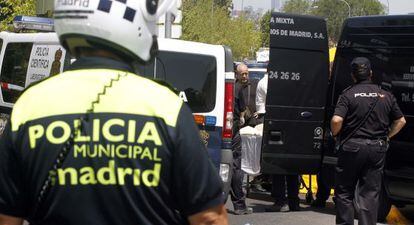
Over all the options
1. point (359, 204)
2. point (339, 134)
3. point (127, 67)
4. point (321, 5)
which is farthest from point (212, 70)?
point (321, 5)

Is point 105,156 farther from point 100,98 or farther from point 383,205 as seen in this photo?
point 383,205

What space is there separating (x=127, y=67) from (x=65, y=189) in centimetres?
38

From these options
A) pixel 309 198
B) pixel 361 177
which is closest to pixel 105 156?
pixel 361 177

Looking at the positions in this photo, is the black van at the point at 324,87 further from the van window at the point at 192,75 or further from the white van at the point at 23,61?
the white van at the point at 23,61

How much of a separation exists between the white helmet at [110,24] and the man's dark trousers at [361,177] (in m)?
4.79

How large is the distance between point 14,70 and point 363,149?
15.5 ft

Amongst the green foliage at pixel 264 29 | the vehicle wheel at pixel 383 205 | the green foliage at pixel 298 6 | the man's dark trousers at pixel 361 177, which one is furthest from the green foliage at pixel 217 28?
the man's dark trousers at pixel 361 177

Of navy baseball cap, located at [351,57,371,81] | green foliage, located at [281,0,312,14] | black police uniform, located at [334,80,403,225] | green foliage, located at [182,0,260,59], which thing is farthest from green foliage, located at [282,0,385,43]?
black police uniform, located at [334,80,403,225]

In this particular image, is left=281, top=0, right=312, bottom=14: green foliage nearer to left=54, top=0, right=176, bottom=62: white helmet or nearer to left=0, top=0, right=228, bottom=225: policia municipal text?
left=54, top=0, right=176, bottom=62: white helmet

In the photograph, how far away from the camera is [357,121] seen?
21.6 ft

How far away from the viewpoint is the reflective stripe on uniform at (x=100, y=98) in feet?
6.10

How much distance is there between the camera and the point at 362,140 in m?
6.55

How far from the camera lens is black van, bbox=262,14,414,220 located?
7.86 m

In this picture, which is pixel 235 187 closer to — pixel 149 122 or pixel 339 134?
pixel 339 134
